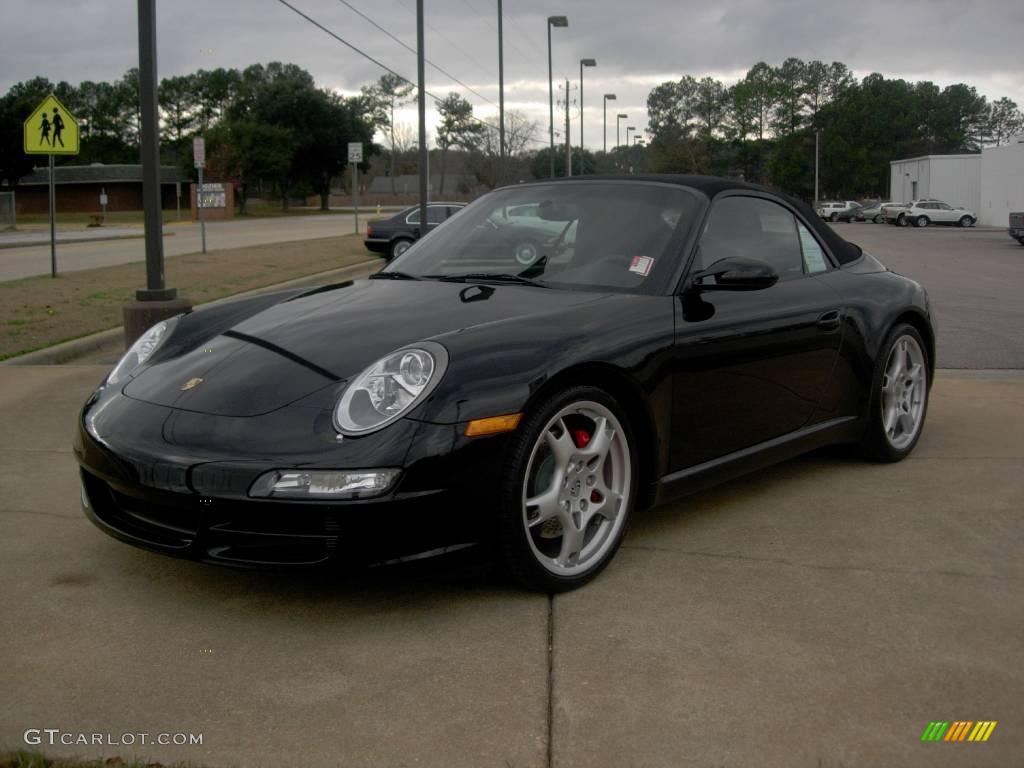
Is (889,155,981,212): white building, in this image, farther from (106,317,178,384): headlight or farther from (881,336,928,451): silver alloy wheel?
(106,317,178,384): headlight

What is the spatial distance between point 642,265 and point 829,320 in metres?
1.06

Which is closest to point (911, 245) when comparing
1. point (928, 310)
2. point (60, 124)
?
point (60, 124)

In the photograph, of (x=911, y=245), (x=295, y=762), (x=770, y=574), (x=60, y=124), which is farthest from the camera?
(x=911, y=245)

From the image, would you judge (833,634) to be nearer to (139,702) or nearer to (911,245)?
(139,702)

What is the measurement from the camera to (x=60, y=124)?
16.5 metres

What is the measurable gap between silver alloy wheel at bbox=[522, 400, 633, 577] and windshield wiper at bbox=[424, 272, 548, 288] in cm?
71

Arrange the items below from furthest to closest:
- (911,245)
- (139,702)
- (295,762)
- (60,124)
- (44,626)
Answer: (911,245) < (60,124) < (44,626) < (139,702) < (295,762)

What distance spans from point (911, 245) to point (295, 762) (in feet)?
109

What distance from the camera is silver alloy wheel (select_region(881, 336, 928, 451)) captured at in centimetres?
515

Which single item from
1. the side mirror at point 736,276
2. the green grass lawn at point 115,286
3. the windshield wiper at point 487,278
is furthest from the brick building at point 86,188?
the side mirror at point 736,276

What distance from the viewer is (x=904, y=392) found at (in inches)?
209

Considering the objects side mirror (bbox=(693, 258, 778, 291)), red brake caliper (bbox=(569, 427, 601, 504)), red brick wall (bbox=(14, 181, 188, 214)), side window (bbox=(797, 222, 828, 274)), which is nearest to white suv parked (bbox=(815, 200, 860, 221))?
red brick wall (bbox=(14, 181, 188, 214))

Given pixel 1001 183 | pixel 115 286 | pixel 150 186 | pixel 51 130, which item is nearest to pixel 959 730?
pixel 150 186

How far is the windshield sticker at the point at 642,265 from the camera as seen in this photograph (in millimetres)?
4044
